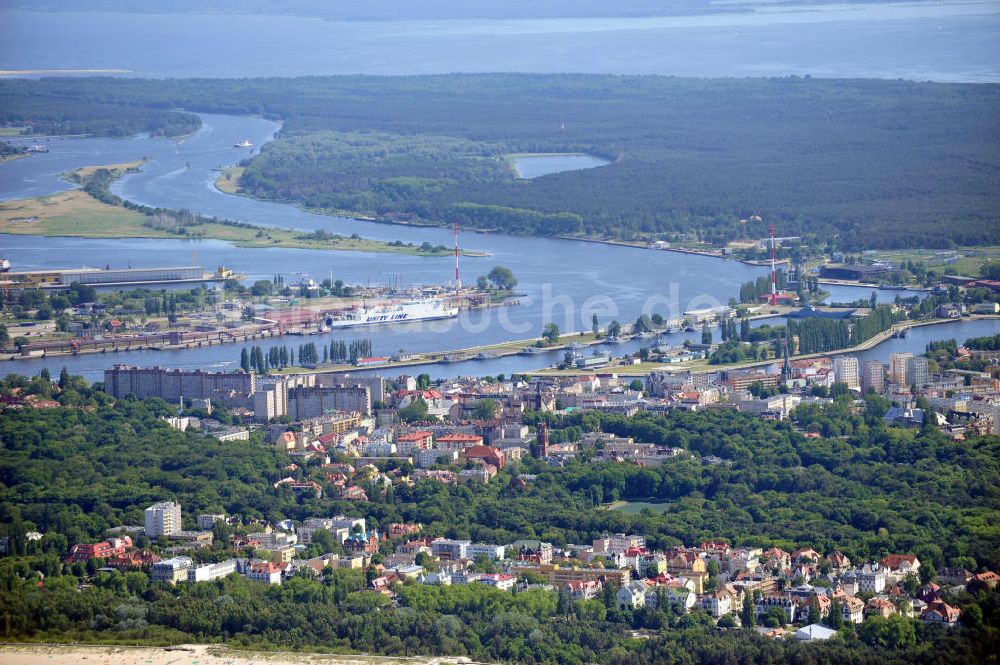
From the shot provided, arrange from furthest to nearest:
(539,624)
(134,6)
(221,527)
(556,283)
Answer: (134,6) → (556,283) → (221,527) → (539,624)

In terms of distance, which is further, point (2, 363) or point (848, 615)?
point (2, 363)

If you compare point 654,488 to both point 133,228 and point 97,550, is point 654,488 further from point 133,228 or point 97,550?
point 133,228

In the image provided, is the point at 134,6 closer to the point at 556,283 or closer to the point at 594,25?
the point at 594,25

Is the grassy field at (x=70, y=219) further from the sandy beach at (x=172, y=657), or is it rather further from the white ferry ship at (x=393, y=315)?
the sandy beach at (x=172, y=657)

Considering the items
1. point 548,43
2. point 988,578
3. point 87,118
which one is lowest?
point 988,578

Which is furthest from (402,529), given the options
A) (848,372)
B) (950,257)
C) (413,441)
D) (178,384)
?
(950,257)

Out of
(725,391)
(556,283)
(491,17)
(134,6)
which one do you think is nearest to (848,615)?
(725,391)

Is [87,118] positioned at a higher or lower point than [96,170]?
higher
